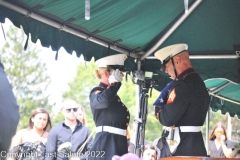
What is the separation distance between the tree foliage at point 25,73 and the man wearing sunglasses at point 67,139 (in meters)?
15.2

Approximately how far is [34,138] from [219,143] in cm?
304

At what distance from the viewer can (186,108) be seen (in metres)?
3.77

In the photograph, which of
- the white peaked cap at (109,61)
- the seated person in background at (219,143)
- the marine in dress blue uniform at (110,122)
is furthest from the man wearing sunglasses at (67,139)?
the seated person in background at (219,143)

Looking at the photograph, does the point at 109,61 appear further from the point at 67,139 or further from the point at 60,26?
the point at 67,139

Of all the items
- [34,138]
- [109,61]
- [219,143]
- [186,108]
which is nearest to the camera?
[186,108]

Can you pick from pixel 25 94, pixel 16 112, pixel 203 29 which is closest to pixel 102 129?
pixel 203 29

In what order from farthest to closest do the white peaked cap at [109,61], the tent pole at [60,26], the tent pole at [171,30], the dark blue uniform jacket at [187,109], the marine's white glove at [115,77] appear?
the tent pole at [171,30], the white peaked cap at [109,61], the marine's white glove at [115,77], the dark blue uniform jacket at [187,109], the tent pole at [60,26]

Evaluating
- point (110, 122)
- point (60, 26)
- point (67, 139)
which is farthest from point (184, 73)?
point (67, 139)

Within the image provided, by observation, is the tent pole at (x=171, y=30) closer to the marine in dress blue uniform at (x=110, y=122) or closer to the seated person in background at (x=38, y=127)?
the marine in dress blue uniform at (x=110, y=122)

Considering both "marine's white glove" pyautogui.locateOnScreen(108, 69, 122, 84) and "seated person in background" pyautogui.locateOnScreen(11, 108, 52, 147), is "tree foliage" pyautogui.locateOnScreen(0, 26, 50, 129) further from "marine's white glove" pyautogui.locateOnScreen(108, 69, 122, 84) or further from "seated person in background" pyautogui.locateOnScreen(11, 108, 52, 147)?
"marine's white glove" pyautogui.locateOnScreen(108, 69, 122, 84)

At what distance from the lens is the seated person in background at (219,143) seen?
7.02 m

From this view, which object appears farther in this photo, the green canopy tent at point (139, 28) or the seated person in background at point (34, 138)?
the seated person in background at point (34, 138)

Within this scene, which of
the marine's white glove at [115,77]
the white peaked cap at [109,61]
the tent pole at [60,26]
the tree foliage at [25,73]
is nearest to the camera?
the tent pole at [60,26]

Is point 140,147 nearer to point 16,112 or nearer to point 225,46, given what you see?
point 225,46
